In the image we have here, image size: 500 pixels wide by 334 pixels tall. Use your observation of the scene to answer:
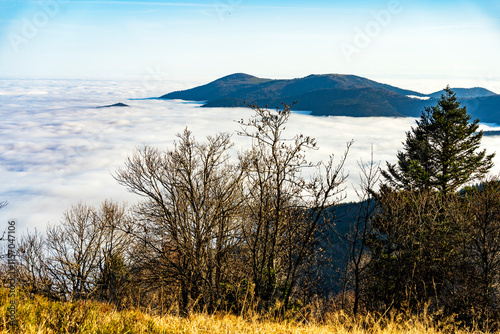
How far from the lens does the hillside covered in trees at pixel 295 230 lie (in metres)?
9.38

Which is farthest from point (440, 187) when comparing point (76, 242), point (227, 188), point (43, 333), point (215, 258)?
point (76, 242)

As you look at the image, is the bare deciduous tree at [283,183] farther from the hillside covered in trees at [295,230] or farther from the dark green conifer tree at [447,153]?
the dark green conifer tree at [447,153]

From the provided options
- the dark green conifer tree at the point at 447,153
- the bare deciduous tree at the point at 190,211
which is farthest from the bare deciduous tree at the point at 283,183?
the dark green conifer tree at the point at 447,153

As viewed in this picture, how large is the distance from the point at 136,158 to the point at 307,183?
1371cm

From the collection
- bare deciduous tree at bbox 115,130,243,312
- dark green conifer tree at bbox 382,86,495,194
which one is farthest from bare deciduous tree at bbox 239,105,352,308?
dark green conifer tree at bbox 382,86,495,194

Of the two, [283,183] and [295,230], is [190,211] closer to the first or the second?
[283,183]

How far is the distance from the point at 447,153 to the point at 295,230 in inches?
773

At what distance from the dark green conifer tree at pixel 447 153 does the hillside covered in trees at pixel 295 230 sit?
9cm

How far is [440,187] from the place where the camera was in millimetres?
24016

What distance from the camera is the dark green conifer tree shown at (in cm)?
2377

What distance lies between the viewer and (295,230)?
9492 millimetres

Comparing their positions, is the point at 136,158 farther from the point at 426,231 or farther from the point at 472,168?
the point at 472,168

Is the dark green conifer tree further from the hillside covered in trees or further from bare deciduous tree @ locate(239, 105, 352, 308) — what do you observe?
bare deciduous tree @ locate(239, 105, 352, 308)

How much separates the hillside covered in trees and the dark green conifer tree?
3.7 inches
